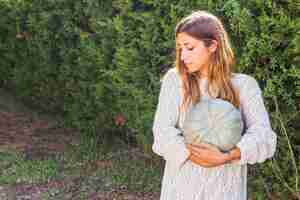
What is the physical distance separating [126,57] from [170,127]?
286 cm

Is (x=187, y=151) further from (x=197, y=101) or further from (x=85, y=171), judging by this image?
(x=85, y=171)

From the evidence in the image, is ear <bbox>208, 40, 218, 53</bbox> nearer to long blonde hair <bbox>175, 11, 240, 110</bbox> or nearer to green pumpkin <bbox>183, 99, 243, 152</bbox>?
long blonde hair <bbox>175, 11, 240, 110</bbox>

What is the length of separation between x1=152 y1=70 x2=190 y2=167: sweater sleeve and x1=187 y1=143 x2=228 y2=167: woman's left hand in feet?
0.13

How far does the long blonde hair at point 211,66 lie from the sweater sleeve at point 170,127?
0.05 m

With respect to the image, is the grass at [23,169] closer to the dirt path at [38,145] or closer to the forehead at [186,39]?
the dirt path at [38,145]

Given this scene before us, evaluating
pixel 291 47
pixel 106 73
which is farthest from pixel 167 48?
pixel 291 47

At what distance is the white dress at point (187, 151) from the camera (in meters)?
2.67

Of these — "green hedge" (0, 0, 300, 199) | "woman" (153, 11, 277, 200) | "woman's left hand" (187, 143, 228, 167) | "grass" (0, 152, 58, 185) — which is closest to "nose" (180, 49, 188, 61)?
"woman" (153, 11, 277, 200)

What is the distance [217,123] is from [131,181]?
333 centimetres

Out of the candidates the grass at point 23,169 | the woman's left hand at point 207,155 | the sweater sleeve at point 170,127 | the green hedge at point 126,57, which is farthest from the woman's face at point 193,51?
the grass at point 23,169

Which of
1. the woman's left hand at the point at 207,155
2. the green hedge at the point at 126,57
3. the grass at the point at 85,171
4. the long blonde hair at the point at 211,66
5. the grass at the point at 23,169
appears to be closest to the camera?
the woman's left hand at the point at 207,155

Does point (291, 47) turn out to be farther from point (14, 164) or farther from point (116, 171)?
point (14, 164)

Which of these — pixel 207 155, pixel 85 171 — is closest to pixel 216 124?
pixel 207 155

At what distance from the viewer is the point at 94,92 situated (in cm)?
651
